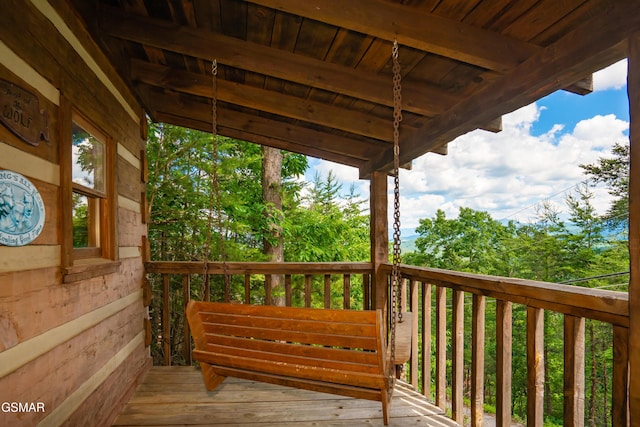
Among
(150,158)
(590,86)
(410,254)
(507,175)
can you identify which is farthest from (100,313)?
(507,175)

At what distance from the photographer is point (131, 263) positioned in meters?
2.79

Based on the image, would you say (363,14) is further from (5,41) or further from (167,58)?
(167,58)

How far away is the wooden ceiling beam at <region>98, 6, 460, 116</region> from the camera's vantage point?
2.19m

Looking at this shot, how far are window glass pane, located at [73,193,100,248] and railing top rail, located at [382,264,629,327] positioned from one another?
7.37 ft

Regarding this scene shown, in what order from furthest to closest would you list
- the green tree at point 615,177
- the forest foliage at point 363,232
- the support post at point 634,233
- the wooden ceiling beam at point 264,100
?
the green tree at point 615,177 → the forest foliage at point 363,232 → the wooden ceiling beam at point 264,100 → the support post at point 634,233

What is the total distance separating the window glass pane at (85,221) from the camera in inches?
79.3

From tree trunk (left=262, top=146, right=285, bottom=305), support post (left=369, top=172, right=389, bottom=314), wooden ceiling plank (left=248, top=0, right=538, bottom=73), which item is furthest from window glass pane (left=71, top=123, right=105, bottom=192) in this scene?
tree trunk (left=262, top=146, right=285, bottom=305)

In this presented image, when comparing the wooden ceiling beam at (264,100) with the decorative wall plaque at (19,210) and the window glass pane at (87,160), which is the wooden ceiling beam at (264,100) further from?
the decorative wall plaque at (19,210)

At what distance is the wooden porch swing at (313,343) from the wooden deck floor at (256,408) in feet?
1.09

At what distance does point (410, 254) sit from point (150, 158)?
12363 mm

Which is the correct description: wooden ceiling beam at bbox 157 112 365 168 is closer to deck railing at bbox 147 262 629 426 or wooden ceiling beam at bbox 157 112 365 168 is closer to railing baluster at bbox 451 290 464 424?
deck railing at bbox 147 262 629 426

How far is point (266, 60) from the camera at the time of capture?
7.53 feet

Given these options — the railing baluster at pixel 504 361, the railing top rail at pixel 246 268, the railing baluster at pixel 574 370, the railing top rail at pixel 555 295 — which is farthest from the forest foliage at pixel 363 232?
the railing baluster at pixel 574 370

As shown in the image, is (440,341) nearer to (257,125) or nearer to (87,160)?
(257,125)
